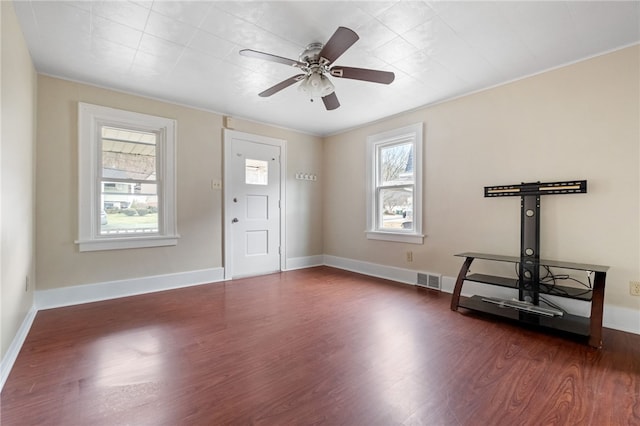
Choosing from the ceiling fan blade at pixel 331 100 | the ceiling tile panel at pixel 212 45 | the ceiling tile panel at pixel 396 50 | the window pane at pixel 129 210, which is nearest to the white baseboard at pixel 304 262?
the window pane at pixel 129 210

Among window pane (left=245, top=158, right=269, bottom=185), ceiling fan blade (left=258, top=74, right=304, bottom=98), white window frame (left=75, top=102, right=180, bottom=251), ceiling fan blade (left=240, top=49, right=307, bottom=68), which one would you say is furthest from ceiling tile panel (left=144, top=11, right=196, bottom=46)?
window pane (left=245, top=158, right=269, bottom=185)

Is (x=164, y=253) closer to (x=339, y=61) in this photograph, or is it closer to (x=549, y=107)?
(x=339, y=61)

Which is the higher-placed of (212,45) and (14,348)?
(212,45)

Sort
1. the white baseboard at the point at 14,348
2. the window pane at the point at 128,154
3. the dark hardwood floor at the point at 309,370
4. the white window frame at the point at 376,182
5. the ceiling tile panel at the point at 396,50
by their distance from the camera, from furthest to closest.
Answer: the white window frame at the point at 376,182, the window pane at the point at 128,154, the ceiling tile panel at the point at 396,50, the white baseboard at the point at 14,348, the dark hardwood floor at the point at 309,370

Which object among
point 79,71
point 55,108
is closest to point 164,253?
point 55,108

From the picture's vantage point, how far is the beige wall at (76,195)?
119 inches

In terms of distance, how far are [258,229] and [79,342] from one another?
2.65 metres

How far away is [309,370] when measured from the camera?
1888mm

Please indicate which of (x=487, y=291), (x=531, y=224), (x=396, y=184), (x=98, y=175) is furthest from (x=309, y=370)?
(x=98, y=175)

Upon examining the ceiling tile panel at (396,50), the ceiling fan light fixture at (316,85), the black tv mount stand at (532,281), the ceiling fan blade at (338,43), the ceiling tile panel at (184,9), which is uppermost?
the ceiling tile panel at (184,9)

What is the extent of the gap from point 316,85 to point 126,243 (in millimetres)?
2874

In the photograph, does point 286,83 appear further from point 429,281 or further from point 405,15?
point 429,281

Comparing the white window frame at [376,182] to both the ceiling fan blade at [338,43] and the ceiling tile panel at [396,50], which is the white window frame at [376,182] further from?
the ceiling fan blade at [338,43]

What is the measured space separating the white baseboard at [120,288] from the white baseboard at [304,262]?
1.21 metres
